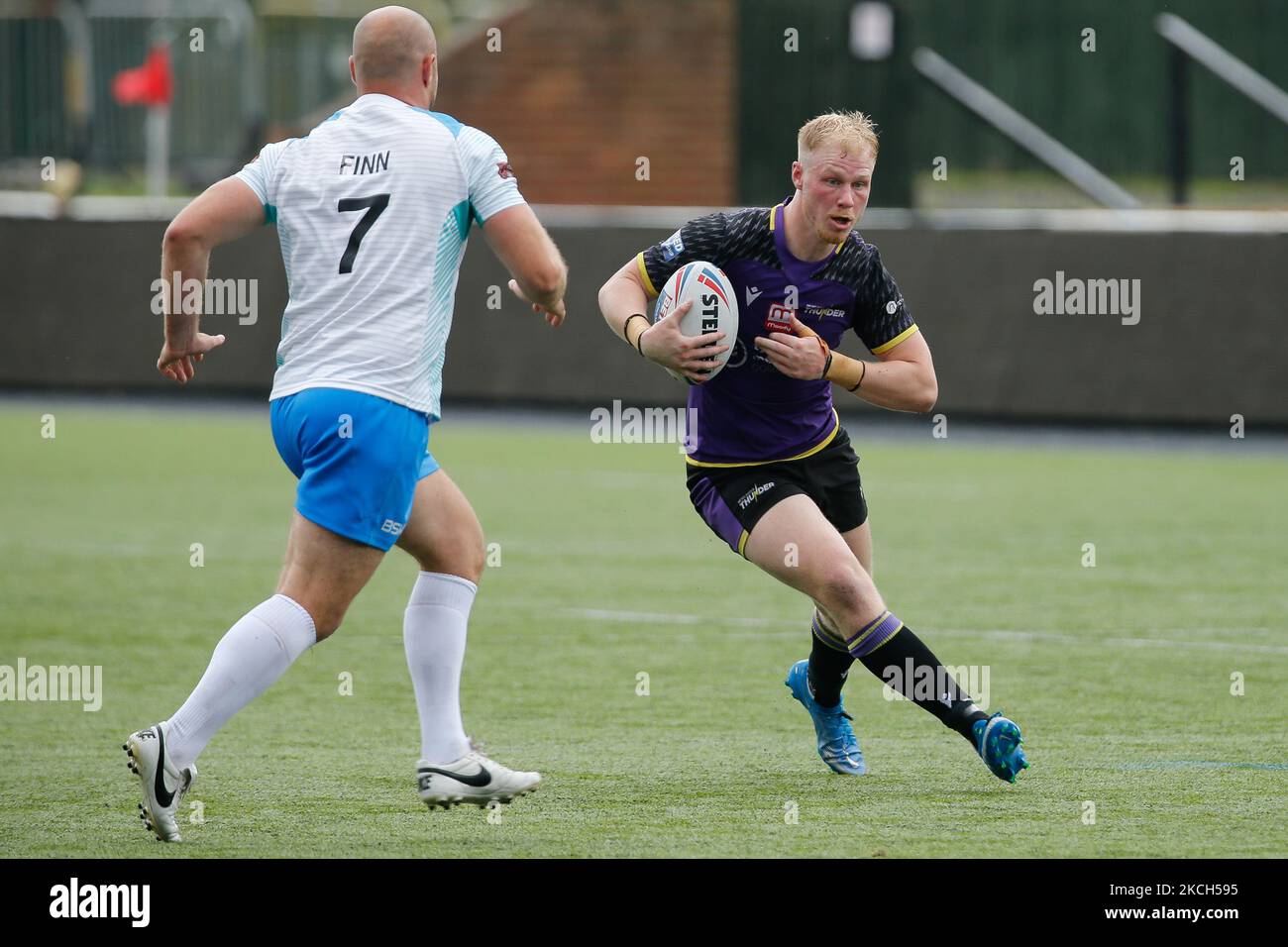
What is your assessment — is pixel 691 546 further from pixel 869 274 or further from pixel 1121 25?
pixel 1121 25

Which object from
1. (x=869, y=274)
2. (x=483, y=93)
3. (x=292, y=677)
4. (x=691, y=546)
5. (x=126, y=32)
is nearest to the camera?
(x=869, y=274)

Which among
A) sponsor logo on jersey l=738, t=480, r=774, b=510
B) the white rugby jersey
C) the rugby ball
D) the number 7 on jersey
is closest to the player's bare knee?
sponsor logo on jersey l=738, t=480, r=774, b=510

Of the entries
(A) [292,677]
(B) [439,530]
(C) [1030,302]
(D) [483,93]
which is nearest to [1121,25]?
(C) [1030,302]

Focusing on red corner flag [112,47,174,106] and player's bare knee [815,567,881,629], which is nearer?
player's bare knee [815,567,881,629]

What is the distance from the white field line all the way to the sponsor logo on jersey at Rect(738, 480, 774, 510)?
10.9ft

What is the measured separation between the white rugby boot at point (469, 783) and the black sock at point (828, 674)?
1495 millimetres

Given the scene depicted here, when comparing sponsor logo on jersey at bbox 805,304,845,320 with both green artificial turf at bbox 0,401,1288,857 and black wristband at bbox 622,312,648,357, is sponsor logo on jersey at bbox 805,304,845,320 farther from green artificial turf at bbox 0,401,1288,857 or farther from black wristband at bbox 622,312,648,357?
green artificial turf at bbox 0,401,1288,857

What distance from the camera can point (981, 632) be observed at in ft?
33.4

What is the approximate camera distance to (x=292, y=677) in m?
9.20

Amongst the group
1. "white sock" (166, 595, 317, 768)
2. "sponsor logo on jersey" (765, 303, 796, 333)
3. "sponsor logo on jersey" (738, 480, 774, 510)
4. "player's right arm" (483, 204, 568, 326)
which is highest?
"player's right arm" (483, 204, 568, 326)

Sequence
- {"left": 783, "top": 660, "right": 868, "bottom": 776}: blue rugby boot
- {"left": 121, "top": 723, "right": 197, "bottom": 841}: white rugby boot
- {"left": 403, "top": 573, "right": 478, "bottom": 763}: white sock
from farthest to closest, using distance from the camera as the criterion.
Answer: {"left": 783, "top": 660, "right": 868, "bottom": 776}: blue rugby boot < {"left": 403, "top": 573, "right": 478, "bottom": 763}: white sock < {"left": 121, "top": 723, "right": 197, "bottom": 841}: white rugby boot

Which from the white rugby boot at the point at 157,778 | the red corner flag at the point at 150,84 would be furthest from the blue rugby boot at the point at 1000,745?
the red corner flag at the point at 150,84

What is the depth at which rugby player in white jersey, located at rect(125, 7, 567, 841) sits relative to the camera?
5.89m
